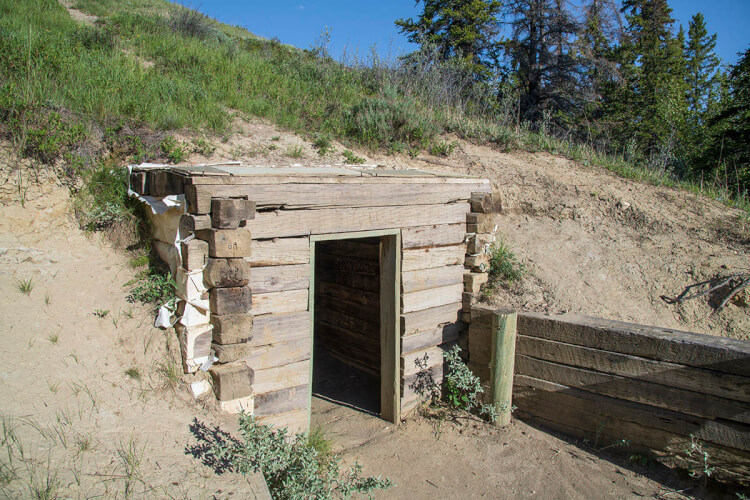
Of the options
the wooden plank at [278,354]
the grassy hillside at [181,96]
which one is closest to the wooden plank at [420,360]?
the wooden plank at [278,354]

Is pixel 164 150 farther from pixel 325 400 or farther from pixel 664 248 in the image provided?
pixel 664 248

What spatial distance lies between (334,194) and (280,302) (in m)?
1.06

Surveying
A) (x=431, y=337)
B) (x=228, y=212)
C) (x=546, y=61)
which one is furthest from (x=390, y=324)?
(x=546, y=61)

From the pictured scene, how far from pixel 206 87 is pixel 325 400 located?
537 centimetres

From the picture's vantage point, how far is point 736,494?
3.80m

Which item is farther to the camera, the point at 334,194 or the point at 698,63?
the point at 698,63

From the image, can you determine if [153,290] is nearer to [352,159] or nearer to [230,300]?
[230,300]

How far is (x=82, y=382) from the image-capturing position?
3.39 metres

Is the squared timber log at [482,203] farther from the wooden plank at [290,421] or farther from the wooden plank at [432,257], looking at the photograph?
the wooden plank at [290,421]

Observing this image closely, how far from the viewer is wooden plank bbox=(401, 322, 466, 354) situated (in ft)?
16.7

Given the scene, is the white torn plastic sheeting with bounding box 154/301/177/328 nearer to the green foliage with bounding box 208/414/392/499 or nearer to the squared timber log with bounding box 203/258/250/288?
the squared timber log with bounding box 203/258/250/288

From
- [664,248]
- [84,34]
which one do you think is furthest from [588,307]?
[84,34]

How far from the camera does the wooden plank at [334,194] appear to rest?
143 inches

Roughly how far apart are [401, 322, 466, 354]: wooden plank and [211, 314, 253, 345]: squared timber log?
6.02 feet
